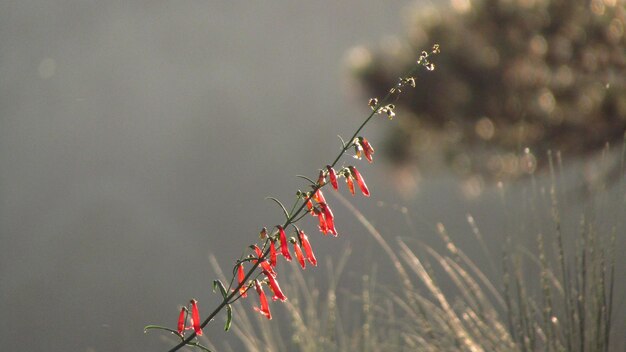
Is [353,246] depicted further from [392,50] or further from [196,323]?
[196,323]

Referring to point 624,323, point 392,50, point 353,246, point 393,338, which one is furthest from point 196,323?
point 353,246

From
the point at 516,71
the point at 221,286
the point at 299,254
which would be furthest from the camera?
the point at 516,71

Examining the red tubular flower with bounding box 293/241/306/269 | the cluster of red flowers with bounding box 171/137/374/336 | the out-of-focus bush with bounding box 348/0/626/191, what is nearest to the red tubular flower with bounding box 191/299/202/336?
the cluster of red flowers with bounding box 171/137/374/336

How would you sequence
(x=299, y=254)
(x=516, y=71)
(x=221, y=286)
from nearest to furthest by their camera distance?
1. (x=221, y=286)
2. (x=299, y=254)
3. (x=516, y=71)

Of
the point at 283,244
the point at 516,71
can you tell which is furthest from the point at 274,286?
the point at 516,71

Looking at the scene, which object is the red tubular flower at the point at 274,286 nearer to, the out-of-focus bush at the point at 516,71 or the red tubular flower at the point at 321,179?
the red tubular flower at the point at 321,179

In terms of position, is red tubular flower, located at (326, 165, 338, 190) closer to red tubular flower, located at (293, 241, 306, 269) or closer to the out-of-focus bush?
red tubular flower, located at (293, 241, 306, 269)

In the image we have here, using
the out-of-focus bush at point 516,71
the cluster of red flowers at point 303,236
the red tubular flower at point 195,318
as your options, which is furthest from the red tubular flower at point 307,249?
the out-of-focus bush at point 516,71

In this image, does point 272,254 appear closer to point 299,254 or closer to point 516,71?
point 299,254
